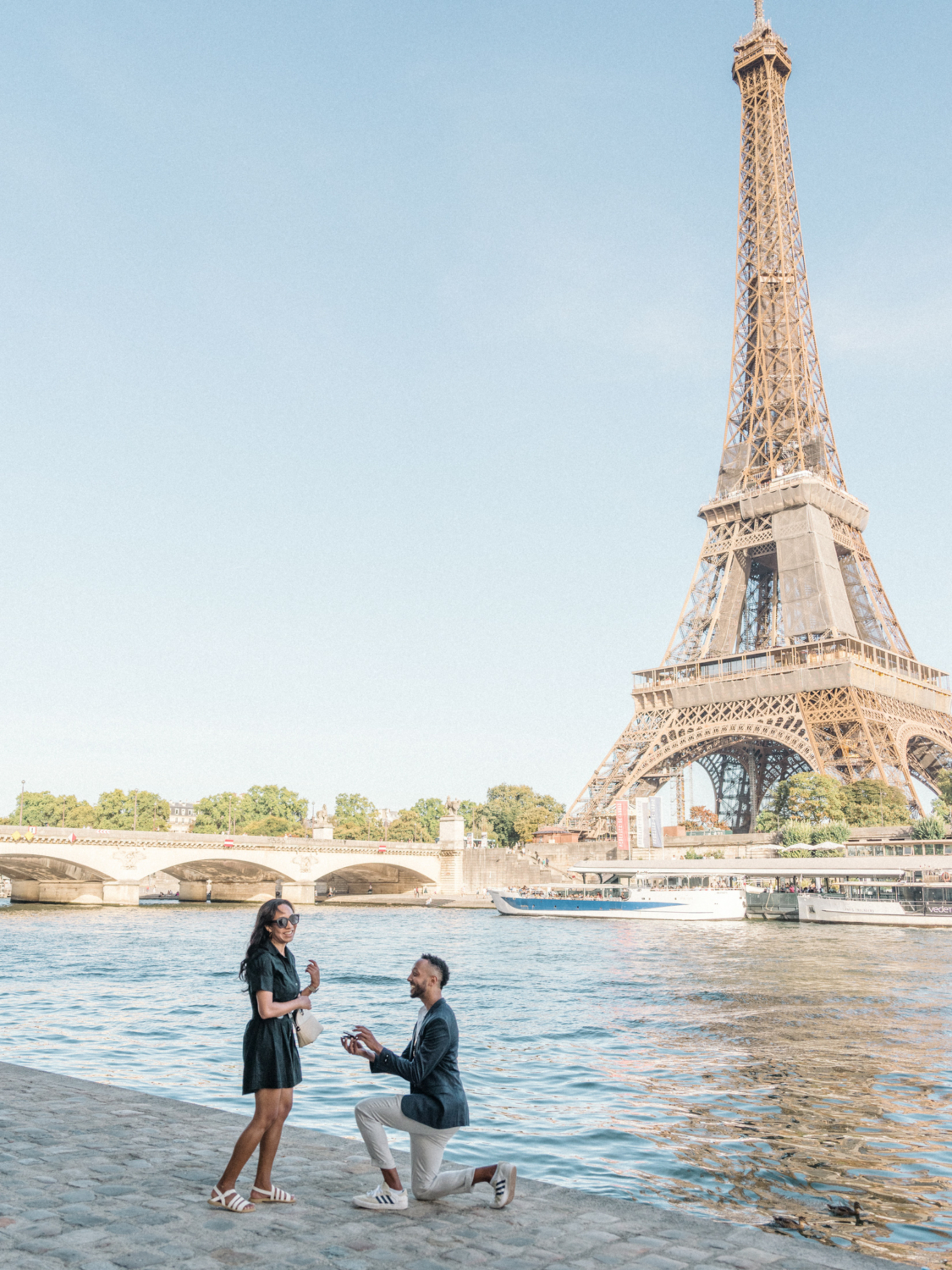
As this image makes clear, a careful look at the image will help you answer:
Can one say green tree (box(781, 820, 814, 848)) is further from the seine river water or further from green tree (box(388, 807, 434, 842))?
green tree (box(388, 807, 434, 842))

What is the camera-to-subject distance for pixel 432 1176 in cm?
746

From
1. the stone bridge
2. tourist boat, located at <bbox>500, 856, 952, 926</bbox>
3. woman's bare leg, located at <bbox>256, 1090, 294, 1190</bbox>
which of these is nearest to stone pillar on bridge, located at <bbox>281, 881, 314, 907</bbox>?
the stone bridge

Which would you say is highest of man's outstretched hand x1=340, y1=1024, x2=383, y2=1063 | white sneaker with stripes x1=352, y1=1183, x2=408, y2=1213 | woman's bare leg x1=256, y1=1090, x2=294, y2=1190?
man's outstretched hand x1=340, y1=1024, x2=383, y2=1063

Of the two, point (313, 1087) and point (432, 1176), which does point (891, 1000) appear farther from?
point (432, 1176)

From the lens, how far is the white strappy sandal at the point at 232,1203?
23.0 ft

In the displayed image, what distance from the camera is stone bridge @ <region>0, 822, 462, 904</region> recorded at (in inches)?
2477

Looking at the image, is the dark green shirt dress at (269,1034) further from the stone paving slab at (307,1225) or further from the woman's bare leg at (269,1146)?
the stone paving slab at (307,1225)

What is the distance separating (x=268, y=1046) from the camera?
23.7ft

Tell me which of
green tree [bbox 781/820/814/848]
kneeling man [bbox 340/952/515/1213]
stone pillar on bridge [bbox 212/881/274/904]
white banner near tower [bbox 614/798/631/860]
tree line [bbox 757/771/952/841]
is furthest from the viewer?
stone pillar on bridge [bbox 212/881/274/904]

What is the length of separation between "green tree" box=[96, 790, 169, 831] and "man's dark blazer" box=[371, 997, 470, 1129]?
395ft

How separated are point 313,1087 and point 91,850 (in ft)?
173

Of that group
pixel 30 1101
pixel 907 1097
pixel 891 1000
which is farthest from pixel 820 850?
pixel 30 1101

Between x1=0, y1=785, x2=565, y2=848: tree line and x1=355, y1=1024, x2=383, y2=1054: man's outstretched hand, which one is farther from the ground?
x1=0, y1=785, x2=565, y2=848: tree line

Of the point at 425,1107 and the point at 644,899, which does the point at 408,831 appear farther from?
the point at 425,1107
